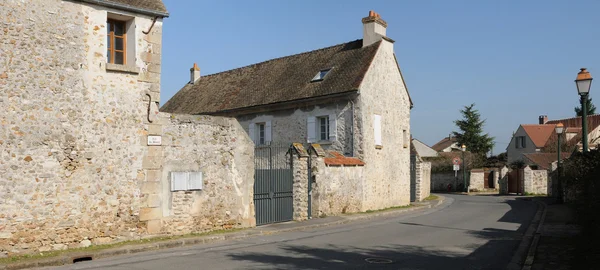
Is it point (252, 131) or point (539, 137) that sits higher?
point (539, 137)

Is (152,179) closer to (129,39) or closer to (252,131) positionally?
(129,39)

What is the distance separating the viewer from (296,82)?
2438 centimetres

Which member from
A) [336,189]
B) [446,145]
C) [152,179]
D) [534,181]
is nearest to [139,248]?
[152,179]

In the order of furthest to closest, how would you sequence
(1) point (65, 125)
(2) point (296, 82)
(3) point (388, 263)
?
(2) point (296, 82) → (1) point (65, 125) → (3) point (388, 263)

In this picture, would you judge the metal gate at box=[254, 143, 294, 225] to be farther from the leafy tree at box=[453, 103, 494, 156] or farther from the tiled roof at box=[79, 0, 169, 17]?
the leafy tree at box=[453, 103, 494, 156]

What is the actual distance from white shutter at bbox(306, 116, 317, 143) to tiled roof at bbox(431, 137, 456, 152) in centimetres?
5251

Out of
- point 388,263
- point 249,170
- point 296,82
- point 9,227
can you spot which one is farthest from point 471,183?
point 9,227

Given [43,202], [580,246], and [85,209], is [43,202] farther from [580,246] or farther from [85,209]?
[580,246]

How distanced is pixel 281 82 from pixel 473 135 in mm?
39756

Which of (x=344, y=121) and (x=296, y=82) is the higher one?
(x=296, y=82)

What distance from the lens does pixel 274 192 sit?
16.2 metres

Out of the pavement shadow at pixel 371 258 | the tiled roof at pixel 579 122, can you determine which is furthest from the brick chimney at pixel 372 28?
the tiled roof at pixel 579 122

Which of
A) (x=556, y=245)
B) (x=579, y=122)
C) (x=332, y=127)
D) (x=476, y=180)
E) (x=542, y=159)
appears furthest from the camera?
(x=579, y=122)

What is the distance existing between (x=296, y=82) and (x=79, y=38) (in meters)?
14.0
